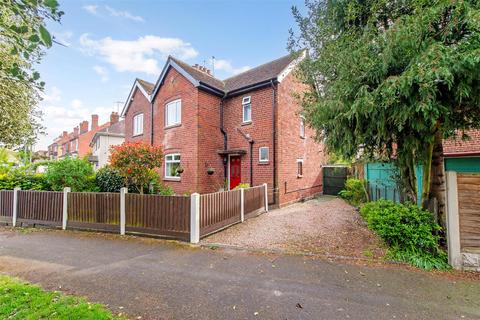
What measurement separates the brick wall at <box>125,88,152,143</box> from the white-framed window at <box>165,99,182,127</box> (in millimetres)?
2057

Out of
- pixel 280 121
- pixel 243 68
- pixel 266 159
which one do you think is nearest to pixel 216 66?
pixel 243 68

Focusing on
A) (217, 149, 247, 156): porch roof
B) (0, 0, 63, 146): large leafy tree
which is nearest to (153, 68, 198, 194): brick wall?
(217, 149, 247, 156): porch roof

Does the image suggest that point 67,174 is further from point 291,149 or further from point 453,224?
point 453,224

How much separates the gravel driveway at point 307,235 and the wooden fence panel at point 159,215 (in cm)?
89

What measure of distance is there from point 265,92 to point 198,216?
25.5 feet

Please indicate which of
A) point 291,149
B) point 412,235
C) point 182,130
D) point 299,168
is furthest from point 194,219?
Answer: point 299,168

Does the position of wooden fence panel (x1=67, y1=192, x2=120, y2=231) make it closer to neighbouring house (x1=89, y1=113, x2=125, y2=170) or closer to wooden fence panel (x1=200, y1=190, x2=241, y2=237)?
wooden fence panel (x1=200, y1=190, x2=241, y2=237)

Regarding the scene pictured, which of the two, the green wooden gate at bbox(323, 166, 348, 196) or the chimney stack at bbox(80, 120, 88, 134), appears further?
the chimney stack at bbox(80, 120, 88, 134)

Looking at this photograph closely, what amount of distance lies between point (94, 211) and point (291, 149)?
9605 millimetres

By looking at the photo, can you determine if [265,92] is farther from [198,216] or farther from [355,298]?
[355,298]

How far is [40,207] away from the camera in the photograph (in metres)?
7.82

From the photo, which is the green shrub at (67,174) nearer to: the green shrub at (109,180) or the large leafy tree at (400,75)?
the green shrub at (109,180)

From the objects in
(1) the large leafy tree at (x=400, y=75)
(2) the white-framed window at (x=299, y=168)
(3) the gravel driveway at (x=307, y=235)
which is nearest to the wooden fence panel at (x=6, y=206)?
(3) the gravel driveway at (x=307, y=235)

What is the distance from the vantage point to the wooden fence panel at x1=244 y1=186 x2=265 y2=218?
8.84 metres
